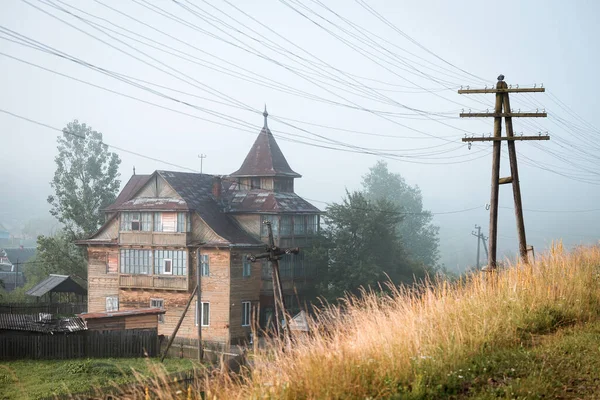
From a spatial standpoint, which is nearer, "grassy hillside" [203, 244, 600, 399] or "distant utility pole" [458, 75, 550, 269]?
"grassy hillside" [203, 244, 600, 399]

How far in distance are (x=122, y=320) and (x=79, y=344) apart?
4.36 m

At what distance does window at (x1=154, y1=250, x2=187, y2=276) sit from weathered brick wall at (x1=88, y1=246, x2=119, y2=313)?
4881 millimetres

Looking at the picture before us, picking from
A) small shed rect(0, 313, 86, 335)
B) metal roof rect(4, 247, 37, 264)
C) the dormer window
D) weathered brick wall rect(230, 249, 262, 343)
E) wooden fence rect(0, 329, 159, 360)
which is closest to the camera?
wooden fence rect(0, 329, 159, 360)

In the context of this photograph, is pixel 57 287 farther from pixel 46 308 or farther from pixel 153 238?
pixel 153 238

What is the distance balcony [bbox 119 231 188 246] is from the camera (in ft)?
143

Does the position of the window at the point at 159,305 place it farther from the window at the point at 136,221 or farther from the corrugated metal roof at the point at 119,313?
the window at the point at 136,221

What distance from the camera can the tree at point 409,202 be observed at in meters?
87.3

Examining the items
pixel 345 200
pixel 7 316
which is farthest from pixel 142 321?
pixel 345 200

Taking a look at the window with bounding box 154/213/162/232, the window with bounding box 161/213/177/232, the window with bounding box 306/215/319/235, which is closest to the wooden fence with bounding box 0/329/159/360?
the window with bounding box 161/213/177/232

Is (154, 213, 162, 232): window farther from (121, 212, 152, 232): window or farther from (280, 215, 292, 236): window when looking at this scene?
(280, 215, 292, 236): window

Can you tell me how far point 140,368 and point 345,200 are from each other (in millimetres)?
24334

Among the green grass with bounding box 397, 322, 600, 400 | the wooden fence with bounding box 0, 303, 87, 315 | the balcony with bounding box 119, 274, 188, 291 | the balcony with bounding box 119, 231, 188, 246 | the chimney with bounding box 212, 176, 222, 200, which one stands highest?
the chimney with bounding box 212, 176, 222, 200

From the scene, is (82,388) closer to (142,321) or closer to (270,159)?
(142,321)

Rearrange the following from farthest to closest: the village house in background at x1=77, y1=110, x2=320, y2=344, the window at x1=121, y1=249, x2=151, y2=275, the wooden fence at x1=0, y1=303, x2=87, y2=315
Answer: the wooden fence at x1=0, y1=303, x2=87, y2=315
the window at x1=121, y1=249, x2=151, y2=275
the village house in background at x1=77, y1=110, x2=320, y2=344
